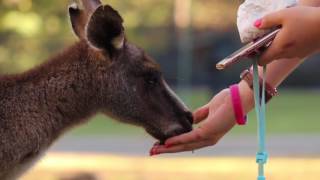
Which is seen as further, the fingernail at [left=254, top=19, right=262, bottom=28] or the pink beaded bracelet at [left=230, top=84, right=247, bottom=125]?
the pink beaded bracelet at [left=230, top=84, right=247, bottom=125]

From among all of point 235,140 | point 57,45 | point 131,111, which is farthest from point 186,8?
point 131,111

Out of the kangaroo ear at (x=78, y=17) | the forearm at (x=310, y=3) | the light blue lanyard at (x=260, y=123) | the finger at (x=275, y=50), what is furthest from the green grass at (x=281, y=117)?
the finger at (x=275, y=50)

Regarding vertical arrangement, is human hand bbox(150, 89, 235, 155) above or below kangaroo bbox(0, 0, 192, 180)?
below

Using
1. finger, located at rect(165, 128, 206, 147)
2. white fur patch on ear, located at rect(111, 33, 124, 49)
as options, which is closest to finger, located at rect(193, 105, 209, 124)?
finger, located at rect(165, 128, 206, 147)

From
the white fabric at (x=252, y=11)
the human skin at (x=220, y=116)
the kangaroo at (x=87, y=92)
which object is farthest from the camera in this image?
the kangaroo at (x=87, y=92)

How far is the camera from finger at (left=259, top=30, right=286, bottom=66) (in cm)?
357

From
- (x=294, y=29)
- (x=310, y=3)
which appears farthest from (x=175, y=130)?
(x=294, y=29)

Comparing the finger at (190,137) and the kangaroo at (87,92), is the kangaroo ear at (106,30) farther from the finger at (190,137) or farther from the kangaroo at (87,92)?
the finger at (190,137)

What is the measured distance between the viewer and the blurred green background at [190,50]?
19422 mm

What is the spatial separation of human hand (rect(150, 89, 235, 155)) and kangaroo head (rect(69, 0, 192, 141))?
0.13 meters

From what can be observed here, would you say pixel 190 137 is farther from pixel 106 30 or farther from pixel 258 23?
pixel 258 23

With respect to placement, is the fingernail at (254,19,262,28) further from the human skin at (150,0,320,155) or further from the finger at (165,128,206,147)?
the finger at (165,128,206,147)

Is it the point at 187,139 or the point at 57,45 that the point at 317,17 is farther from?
the point at 57,45

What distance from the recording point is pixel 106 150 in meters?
14.6
